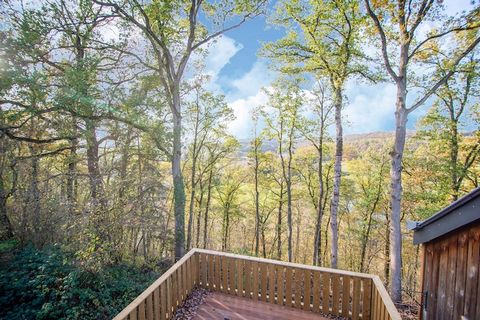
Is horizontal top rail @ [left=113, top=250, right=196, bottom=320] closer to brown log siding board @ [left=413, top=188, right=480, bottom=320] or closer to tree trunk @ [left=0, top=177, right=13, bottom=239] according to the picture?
brown log siding board @ [left=413, top=188, right=480, bottom=320]

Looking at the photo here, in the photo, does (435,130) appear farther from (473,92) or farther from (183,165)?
(183,165)

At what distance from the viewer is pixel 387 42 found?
20.5 feet

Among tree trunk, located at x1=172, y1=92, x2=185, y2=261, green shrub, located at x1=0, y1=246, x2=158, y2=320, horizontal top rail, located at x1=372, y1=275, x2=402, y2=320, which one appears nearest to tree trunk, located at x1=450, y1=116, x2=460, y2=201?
horizontal top rail, located at x1=372, y1=275, x2=402, y2=320

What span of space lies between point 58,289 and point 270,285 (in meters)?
4.30

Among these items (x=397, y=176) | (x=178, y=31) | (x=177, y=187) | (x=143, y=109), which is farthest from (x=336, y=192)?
(x=178, y=31)

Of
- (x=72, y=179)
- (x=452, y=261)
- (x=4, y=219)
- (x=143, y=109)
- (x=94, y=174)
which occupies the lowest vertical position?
(x=4, y=219)

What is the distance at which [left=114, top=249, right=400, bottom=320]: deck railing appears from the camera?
3.74 m

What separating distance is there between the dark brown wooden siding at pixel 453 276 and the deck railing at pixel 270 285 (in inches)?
24.7

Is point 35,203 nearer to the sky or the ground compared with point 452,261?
nearer to the ground

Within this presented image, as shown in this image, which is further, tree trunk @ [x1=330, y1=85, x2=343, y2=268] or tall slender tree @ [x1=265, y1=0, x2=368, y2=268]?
tree trunk @ [x1=330, y1=85, x2=343, y2=268]

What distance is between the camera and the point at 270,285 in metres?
4.43

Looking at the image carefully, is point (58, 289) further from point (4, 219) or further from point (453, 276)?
point (453, 276)

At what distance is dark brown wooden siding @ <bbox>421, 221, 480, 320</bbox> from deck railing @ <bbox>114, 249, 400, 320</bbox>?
63 centimetres

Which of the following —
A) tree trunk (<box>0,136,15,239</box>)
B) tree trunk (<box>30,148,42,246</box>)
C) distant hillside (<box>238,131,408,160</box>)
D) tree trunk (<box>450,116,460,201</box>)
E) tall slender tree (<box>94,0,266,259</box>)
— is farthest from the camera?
distant hillside (<box>238,131,408,160</box>)
